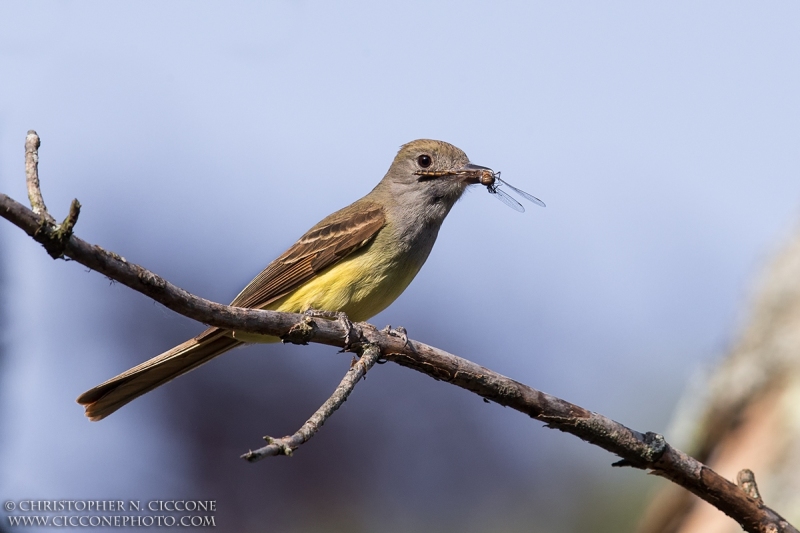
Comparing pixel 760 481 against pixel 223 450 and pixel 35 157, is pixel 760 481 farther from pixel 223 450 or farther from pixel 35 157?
pixel 223 450

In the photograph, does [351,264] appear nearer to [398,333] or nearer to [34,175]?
[398,333]

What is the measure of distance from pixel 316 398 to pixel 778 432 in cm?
537

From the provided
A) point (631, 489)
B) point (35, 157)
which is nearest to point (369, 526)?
point (631, 489)

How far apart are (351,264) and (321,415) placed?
9.55 feet

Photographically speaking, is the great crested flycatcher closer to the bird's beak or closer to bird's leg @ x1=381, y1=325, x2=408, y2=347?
the bird's beak

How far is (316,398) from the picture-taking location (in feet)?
33.3

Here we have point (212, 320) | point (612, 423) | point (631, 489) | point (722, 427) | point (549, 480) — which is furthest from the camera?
point (549, 480)

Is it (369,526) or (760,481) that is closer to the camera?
(760,481)

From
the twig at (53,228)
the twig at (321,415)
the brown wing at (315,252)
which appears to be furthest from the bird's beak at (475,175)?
the twig at (53,228)

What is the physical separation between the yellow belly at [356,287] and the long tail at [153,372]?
24cm

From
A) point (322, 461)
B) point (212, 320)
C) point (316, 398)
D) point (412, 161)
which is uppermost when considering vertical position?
point (412, 161)

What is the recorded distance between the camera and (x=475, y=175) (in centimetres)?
787

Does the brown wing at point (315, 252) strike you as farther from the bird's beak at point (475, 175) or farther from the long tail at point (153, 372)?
the bird's beak at point (475, 175)

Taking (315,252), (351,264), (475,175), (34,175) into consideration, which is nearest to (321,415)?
(34,175)
